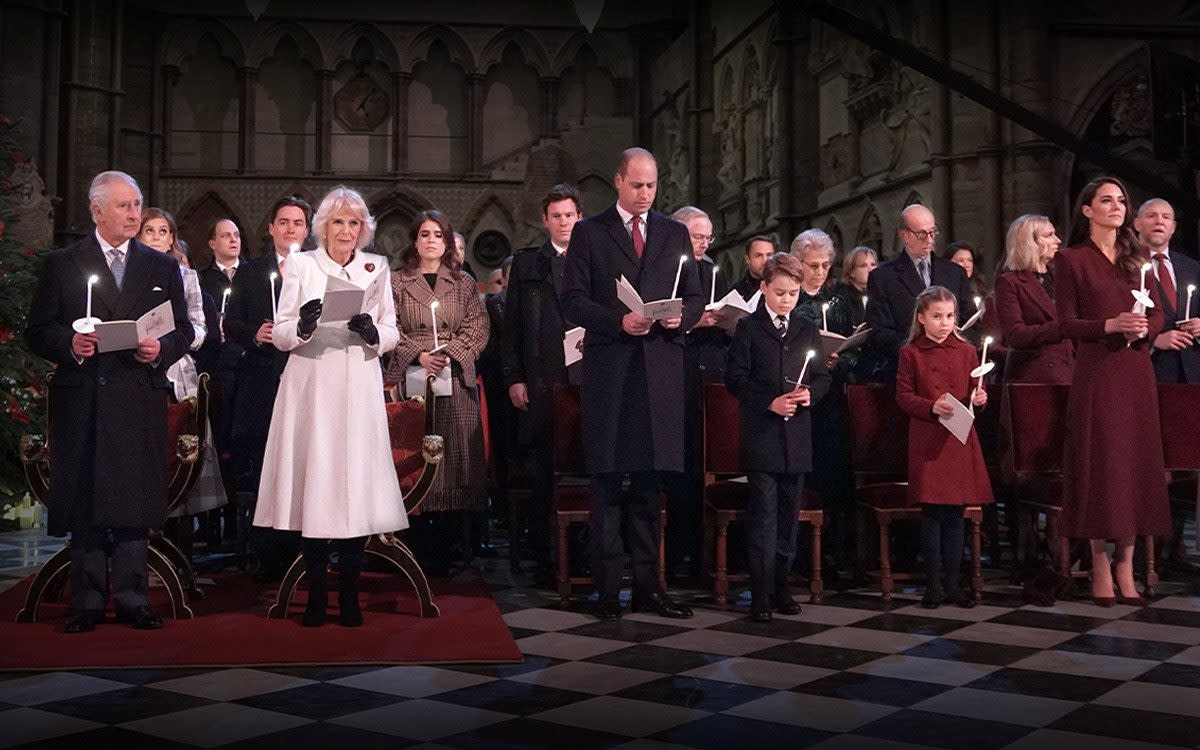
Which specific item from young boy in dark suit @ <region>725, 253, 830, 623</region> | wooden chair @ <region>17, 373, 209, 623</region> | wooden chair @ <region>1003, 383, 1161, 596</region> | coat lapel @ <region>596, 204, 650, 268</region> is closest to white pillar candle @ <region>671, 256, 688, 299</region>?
coat lapel @ <region>596, 204, 650, 268</region>

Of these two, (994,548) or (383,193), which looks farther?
(383,193)

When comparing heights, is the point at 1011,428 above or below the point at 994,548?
above

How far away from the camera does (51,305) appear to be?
4789mm

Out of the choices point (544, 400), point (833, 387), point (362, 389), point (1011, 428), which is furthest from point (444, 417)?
point (1011, 428)

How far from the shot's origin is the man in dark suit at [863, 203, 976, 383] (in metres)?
6.56

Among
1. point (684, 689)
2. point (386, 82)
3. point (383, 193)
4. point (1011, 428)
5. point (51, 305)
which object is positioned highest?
point (386, 82)

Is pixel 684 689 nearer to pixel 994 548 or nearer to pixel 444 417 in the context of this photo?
pixel 444 417

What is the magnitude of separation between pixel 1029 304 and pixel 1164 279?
69 cm

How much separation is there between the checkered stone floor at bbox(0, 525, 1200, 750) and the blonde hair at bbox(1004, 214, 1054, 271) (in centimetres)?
202

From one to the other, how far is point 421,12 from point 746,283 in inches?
769

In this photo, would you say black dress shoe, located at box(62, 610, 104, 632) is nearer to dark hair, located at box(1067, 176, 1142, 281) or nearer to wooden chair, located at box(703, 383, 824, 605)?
wooden chair, located at box(703, 383, 824, 605)

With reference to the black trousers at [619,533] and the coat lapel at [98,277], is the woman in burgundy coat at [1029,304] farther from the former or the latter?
the coat lapel at [98,277]

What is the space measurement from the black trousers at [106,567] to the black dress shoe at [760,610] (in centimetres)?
236

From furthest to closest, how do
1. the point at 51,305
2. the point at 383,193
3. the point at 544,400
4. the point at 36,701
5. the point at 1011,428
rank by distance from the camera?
the point at 383,193, the point at 544,400, the point at 1011,428, the point at 51,305, the point at 36,701
